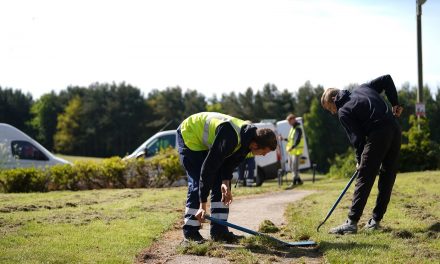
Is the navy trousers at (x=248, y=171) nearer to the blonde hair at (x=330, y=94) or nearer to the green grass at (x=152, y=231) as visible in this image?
the green grass at (x=152, y=231)

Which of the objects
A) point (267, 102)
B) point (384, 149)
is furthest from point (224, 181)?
point (267, 102)

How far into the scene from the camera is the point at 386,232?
6.46 meters

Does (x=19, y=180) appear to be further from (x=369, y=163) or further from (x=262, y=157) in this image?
(x=369, y=163)

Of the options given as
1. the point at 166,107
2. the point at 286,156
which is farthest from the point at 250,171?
the point at 166,107

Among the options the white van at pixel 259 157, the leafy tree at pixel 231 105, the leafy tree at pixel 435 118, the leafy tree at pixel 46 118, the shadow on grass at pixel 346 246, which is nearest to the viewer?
the shadow on grass at pixel 346 246

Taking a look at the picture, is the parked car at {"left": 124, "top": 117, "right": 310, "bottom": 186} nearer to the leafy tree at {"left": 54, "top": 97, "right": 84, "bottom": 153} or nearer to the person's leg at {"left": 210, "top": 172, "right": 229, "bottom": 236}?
the person's leg at {"left": 210, "top": 172, "right": 229, "bottom": 236}

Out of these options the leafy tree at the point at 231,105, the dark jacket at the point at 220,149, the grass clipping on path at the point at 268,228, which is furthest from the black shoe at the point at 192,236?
the leafy tree at the point at 231,105

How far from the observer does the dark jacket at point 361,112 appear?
6398mm

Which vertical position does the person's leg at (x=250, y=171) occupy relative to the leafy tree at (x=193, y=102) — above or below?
below

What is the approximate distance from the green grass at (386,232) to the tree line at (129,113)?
53.4m

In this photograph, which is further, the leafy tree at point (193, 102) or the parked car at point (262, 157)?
the leafy tree at point (193, 102)

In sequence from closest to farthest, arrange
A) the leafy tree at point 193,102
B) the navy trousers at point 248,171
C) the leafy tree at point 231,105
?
the navy trousers at point 248,171 < the leafy tree at point 231,105 < the leafy tree at point 193,102

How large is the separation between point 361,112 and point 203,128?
193 cm

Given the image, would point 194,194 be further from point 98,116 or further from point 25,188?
point 98,116
